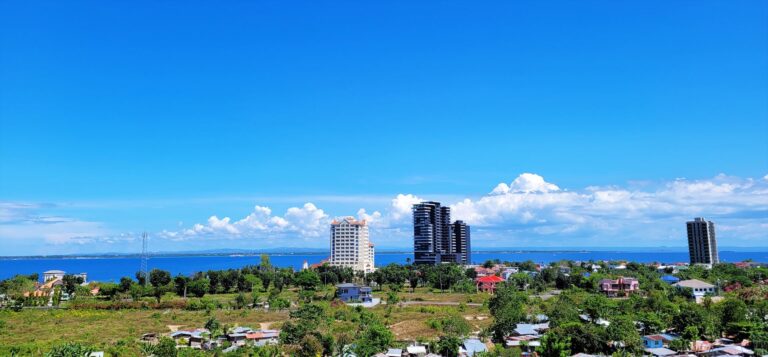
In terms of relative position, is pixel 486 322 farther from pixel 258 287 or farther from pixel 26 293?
pixel 26 293

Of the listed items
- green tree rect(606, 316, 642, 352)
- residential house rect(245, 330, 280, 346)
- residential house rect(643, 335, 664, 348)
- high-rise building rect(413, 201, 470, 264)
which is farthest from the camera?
high-rise building rect(413, 201, 470, 264)

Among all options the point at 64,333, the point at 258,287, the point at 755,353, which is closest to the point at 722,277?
the point at 755,353

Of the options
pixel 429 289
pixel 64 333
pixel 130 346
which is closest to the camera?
pixel 130 346

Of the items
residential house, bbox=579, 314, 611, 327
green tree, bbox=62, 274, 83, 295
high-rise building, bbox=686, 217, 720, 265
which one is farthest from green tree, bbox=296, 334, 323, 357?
high-rise building, bbox=686, 217, 720, 265

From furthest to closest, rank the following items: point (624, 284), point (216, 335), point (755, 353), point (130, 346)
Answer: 1. point (624, 284)
2. point (216, 335)
3. point (130, 346)
4. point (755, 353)

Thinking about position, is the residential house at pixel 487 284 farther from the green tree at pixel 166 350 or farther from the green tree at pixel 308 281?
the green tree at pixel 166 350

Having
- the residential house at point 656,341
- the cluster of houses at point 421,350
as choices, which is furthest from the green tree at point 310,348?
the residential house at point 656,341

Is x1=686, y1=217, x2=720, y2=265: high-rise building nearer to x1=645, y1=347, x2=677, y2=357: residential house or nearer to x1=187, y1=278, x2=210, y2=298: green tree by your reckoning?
x1=645, y1=347, x2=677, y2=357: residential house
